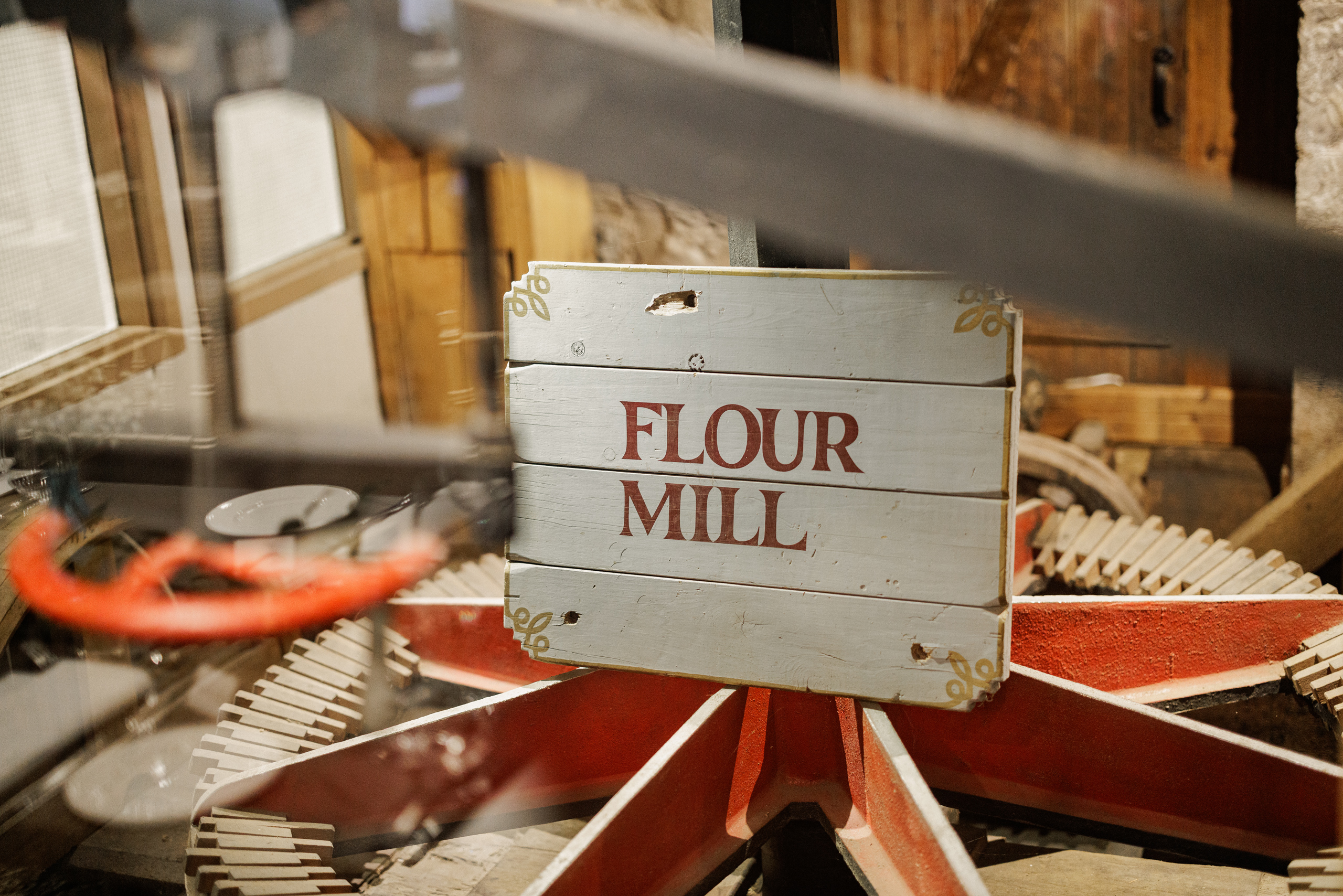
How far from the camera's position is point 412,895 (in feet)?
4.55

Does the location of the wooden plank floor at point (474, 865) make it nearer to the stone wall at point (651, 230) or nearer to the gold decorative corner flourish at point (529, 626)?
the gold decorative corner flourish at point (529, 626)

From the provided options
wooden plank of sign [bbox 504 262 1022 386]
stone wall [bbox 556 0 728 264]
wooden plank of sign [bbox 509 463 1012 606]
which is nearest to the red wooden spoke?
wooden plank of sign [bbox 509 463 1012 606]

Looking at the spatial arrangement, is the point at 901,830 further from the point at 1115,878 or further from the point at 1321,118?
the point at 1321,118

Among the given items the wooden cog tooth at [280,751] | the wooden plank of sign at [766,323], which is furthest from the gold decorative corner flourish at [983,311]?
the wooden cog tooth at [280,751]

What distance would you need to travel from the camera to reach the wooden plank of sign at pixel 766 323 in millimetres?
1134

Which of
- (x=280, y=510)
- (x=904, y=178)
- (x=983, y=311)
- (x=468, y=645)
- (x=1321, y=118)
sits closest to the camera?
(x=904, y=178)

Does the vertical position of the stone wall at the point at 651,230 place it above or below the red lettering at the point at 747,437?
above

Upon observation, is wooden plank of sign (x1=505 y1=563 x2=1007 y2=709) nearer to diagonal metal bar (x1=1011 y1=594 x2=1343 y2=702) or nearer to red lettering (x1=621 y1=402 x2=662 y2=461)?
red lettering (x1=621 y1=402 x2=662 y2=461)

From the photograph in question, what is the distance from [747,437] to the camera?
1235 millimetres

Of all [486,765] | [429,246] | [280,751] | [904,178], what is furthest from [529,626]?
[429,246]

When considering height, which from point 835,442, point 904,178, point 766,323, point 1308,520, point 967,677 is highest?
point 904,178

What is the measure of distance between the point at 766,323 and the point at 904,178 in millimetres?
845

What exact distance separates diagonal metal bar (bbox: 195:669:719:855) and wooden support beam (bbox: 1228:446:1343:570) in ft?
6.70

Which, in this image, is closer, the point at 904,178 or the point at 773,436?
the point at 904,178
